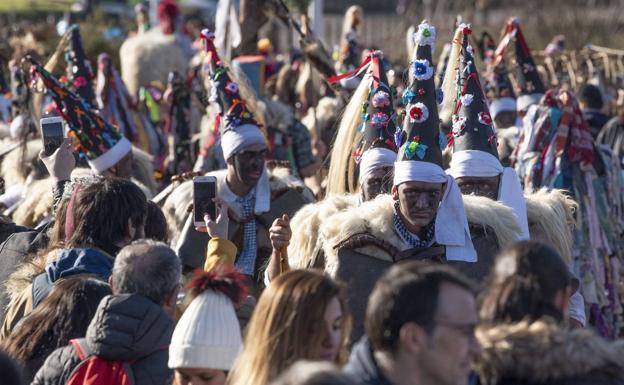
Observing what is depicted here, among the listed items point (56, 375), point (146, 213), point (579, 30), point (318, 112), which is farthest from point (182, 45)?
point (56, 375)

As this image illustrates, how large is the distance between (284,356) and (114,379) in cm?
91

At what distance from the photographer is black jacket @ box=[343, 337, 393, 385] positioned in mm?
4363

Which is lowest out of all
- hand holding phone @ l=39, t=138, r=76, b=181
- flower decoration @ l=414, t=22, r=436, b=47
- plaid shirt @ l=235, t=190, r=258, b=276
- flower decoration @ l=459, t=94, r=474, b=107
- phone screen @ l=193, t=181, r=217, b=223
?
plaid shirt @ l=235, t=190, r=258, b=276

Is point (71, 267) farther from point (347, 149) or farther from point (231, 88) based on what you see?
point (231, 88)

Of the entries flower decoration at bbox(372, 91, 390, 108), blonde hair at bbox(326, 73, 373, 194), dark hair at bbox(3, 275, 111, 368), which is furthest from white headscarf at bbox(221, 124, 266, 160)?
dark hair at bbox(3, 275, 111, 368)

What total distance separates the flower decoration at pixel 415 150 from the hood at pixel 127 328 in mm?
1907

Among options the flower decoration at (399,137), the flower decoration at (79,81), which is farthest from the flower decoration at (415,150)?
the flower decoration at (79,81)

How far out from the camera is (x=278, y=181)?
28.6 ft

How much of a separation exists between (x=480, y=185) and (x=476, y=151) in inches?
7.5

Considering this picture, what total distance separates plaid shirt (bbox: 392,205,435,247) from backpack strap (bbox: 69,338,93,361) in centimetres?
181

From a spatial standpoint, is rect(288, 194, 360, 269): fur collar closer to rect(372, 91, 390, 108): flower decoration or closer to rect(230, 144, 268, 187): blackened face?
rect(372, 91, 390, 108): flower decoration

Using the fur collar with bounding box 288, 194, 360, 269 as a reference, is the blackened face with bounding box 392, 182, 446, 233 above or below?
above

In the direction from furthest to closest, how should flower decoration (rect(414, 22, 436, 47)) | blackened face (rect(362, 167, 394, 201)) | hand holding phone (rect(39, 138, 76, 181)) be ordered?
1. hand holding phone (rect(39, 138, 76, 181))
2. blackened face (rect(362, 167, 394, 201))
3. flower decoration (rect(414, 22, 436, 47))

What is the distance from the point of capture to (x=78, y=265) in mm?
6113
